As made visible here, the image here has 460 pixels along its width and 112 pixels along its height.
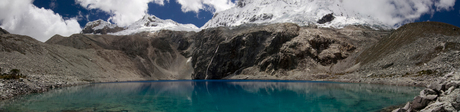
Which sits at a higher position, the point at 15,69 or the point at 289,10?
the point at 289,10

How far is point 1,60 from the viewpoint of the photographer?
49.9 meters

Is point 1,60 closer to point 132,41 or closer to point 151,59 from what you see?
point 151,59

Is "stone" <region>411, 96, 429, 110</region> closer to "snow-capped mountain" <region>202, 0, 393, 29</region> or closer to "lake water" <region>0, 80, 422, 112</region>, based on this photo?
"lake water" <region>0, 80, 422, 112</region>

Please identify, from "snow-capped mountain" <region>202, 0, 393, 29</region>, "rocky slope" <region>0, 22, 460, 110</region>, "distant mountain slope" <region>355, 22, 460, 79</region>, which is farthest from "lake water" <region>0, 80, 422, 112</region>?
"snow-capped mountain" <region>202, 0, 393, 29</region>

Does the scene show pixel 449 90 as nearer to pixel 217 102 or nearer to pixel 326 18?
pixel 217 102

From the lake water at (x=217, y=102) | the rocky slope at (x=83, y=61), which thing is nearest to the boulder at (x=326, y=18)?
the rocky slope at (x=83, y=61)

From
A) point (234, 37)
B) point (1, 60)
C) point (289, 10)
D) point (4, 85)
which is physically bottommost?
point (4, 85)

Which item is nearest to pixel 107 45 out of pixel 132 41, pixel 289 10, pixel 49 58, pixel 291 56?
pixel 132 41

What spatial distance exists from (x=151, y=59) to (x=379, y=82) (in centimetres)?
11069

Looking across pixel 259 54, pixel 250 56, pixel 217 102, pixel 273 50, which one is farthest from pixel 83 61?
pixel 217 102

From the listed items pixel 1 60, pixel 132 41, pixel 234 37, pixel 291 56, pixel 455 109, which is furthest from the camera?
pixel 132 41

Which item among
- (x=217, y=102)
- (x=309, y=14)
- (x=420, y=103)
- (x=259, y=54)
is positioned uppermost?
(x=309, y=14)

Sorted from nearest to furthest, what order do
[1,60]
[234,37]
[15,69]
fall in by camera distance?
[15,69]
[1,60]
[234,37]

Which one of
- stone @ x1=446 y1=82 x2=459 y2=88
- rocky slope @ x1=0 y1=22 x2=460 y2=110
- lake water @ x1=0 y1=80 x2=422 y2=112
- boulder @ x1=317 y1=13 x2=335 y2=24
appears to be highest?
boulder @ x1=317 y1=13 x2=335 y2=24
